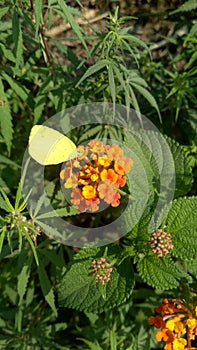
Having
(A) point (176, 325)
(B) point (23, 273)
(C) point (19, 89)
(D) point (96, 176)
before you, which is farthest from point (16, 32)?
(A) point (176, 325)

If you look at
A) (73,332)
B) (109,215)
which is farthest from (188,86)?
(73,332)

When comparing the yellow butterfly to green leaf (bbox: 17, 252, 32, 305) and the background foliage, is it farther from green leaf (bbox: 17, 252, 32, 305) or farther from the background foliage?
green leaf (bbox: 17, 252, 32, 305)

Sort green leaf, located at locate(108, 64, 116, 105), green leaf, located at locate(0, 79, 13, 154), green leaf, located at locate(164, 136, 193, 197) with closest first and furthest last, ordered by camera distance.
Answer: green leaf, located at locate(108, 64, 116, 105) → green leaf, located at locate(164, 136, 193, 197) → green leaf, located at locate(0, 79, 13, 154)

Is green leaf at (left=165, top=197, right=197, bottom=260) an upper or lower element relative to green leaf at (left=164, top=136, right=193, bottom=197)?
lower

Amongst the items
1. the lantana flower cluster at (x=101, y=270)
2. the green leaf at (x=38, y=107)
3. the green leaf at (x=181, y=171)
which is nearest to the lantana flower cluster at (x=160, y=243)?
the lantana flower cluster at (x=101, y=270)

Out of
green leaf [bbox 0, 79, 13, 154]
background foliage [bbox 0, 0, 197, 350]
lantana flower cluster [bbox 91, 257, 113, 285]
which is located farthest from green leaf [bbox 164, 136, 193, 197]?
green leaf [bbox 0, 79, 13, 154]

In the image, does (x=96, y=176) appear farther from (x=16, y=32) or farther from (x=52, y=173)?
(x=52, y=173)

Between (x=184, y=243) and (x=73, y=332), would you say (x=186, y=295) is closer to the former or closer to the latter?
(x=184, y=243)
